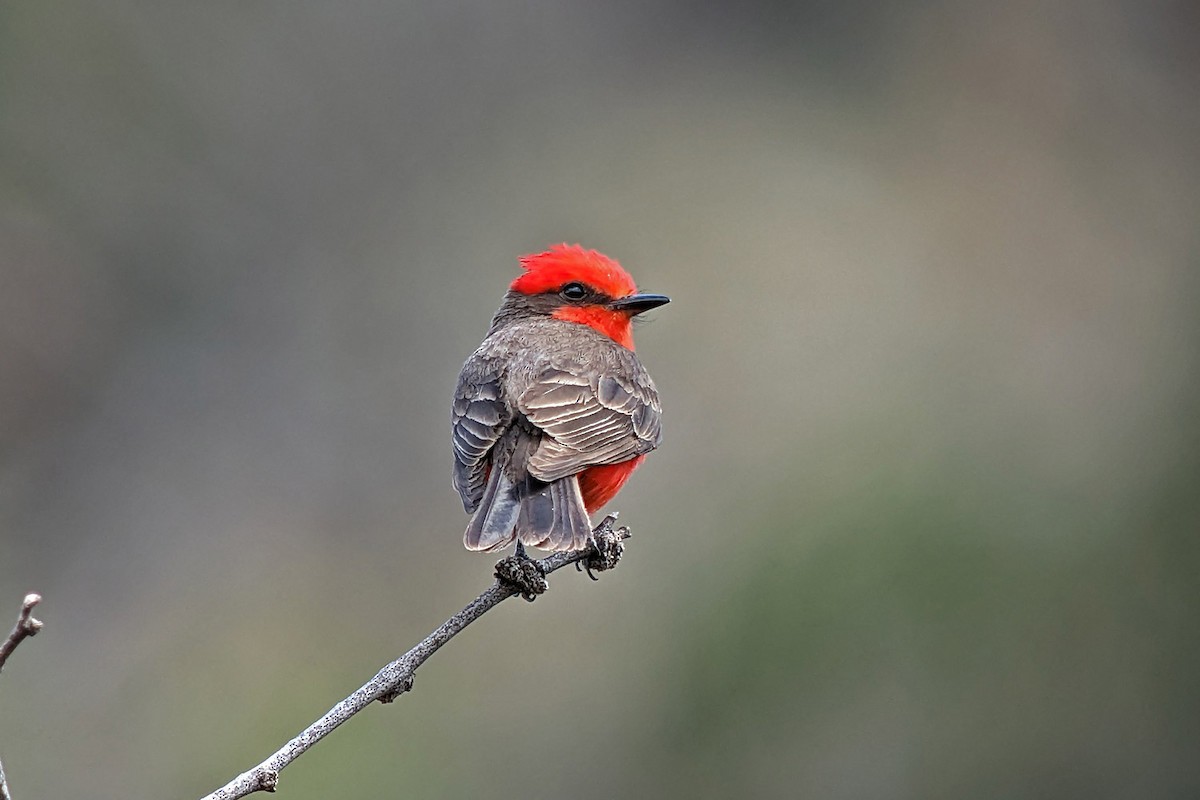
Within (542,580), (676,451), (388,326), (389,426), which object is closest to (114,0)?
(388,326)

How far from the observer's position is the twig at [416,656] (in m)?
2.68

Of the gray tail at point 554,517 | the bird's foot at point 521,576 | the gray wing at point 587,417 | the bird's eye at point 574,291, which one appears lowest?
the bird's foot at point 521,576

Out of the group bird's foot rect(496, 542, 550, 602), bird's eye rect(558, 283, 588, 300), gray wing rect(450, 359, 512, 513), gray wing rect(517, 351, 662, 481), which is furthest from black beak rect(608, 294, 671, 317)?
bird's foot rect(496, 542, 550, 602)

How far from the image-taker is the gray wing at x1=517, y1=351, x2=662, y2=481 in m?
4.57

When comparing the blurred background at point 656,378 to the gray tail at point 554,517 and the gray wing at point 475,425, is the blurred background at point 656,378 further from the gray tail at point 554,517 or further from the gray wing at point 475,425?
the gray tail at point 554,517

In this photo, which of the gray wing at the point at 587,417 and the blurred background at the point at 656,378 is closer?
the gray wing at the point at 587,417

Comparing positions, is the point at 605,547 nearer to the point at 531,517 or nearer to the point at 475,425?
the point at 531,517

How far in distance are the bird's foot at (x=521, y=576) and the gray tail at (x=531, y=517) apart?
0.70 ft

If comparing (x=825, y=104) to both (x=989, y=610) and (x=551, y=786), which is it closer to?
(x=989, y=610)

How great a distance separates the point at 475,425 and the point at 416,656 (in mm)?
1844

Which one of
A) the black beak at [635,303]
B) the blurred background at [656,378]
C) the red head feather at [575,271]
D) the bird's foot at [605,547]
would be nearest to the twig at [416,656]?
the bird's foot at [605,547]

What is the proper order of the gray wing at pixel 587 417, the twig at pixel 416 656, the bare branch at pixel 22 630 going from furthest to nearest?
the gray wing at pixel 587 417
the twig at pixel 416 656
the bare branch at pixel 22 630

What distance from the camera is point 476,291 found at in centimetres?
1077

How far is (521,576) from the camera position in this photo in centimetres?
368
